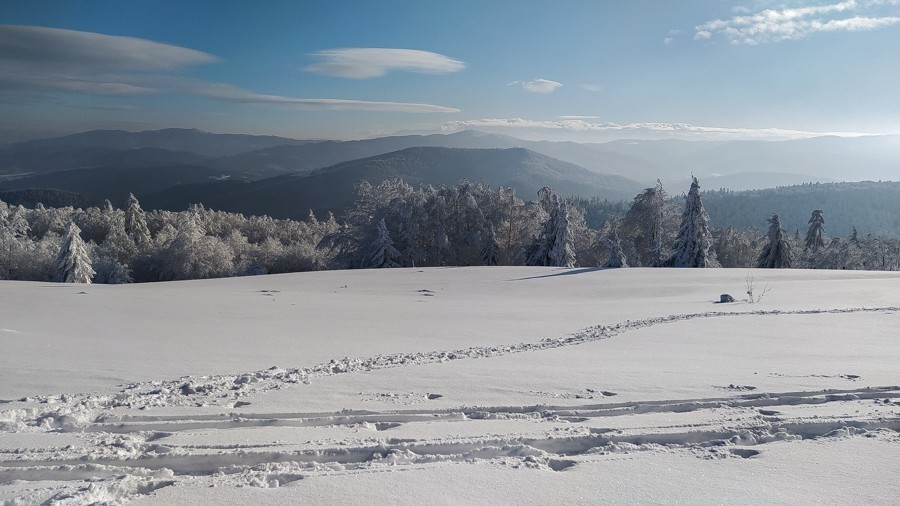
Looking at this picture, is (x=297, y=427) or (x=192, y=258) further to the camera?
(x=192, y=258)

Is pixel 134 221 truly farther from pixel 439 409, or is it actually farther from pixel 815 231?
pixel 815 231

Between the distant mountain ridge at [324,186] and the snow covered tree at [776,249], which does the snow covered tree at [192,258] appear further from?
the distant mountain ridge at [324,186]

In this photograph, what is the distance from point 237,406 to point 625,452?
11.6 ft

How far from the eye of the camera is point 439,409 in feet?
15.1

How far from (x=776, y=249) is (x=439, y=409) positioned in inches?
1556

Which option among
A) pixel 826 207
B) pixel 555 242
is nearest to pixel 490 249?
pixel 555 242

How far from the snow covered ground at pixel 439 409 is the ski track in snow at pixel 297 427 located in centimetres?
2

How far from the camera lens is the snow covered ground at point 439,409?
3.18 metres

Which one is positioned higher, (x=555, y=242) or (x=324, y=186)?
(x=324, y=186)

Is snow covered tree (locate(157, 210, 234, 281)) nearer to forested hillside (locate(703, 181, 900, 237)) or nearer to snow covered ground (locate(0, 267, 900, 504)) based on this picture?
snow covered ground (locate(0, 267, 900, 504))

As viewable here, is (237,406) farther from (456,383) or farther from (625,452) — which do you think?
(625,452)

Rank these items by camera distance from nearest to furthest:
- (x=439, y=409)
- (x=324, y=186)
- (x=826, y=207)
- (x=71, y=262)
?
1. (x=439, y=409)
2. (x=71, y=262)
3. (x=826, y=207)
4. (x=324, y=186)

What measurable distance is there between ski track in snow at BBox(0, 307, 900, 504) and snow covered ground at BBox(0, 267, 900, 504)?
2cm

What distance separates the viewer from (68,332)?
24.6ft
